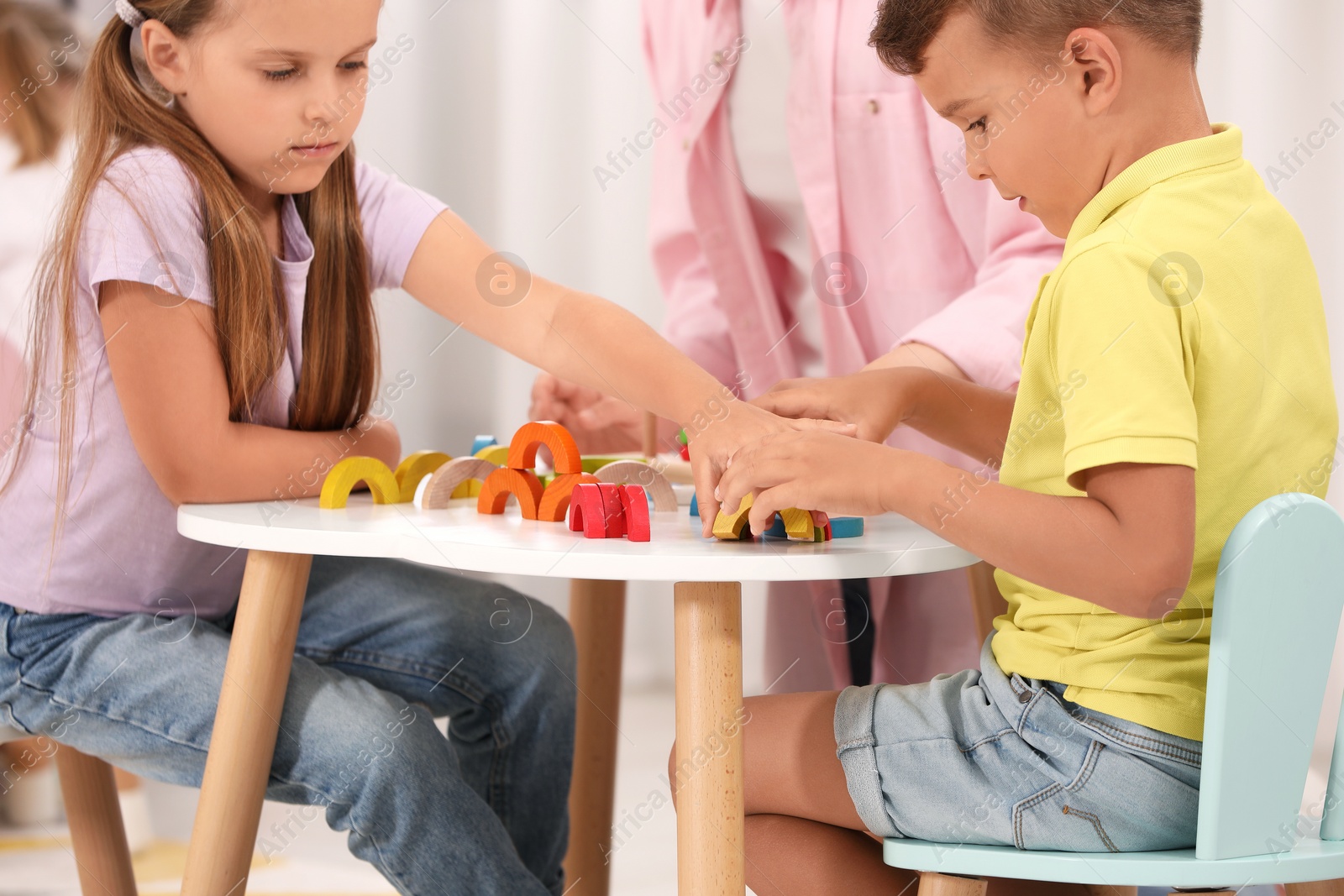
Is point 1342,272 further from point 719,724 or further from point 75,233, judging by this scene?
point 75,233

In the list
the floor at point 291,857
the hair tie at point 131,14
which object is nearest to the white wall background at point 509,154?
the floor at point 291,857

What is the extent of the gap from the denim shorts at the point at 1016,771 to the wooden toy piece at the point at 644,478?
201mm

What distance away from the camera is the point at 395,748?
2.85 ft

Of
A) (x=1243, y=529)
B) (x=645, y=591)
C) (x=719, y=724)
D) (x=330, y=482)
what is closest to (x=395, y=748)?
(x=330, y=482)

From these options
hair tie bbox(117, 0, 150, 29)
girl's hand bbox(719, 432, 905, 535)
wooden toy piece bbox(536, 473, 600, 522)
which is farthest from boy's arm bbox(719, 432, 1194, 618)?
hair tie bbox(117, 0, 150, 29)

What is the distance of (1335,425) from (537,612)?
704 mm

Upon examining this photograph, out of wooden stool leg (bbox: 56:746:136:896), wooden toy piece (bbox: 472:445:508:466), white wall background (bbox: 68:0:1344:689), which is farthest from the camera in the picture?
white wall background (bbox: 68:0:1344:689)

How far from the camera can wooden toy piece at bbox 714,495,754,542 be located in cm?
70

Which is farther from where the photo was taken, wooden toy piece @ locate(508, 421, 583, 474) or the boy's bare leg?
wooden toy piece @ locate(508, 421, 583, 474)

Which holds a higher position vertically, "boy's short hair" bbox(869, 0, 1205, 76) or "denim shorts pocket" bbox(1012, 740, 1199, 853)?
"boy's short hair" bbox(869, 0, 1205, 76)

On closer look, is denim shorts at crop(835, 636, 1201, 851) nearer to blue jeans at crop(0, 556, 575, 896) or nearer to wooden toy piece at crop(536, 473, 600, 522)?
wooden toy piece at crop(536, 473, 600, 522)

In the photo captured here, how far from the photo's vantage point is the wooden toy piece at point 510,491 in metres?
0.80

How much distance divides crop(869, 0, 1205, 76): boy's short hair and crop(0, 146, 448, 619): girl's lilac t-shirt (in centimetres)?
55

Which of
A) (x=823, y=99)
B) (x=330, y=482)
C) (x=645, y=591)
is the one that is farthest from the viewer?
(x=645, y=591)
